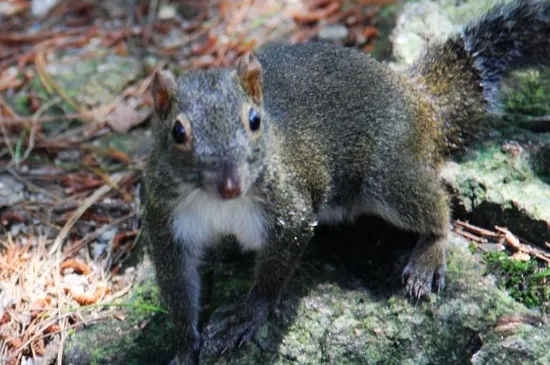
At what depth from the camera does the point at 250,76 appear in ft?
9.87

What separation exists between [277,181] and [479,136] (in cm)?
154

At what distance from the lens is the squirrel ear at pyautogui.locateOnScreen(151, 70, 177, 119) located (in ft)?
9.55

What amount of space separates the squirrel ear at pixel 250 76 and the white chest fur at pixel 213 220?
45 cm

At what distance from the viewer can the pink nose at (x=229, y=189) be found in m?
2.65

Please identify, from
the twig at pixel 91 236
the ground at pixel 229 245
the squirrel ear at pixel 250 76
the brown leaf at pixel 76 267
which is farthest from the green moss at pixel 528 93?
the brown leaf at pixel 76 267

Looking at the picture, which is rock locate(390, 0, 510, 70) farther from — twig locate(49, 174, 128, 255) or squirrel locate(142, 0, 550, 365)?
twig locate(49, 174, 128, 255)

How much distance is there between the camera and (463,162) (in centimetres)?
407

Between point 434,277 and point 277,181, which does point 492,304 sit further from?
point 277,181

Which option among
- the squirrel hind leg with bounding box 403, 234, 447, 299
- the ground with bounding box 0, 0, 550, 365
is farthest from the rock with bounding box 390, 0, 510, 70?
the squirrel hind leg with bounding box 403, 234, 447, 299

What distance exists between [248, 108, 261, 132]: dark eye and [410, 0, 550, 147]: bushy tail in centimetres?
139

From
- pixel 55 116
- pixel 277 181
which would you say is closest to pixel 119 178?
pixel 55 116

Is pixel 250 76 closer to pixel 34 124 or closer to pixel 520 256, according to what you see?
pixel 520 256

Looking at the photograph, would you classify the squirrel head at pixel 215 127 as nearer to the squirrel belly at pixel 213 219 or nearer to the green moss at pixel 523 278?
the squirrel belly at pixel 213 219

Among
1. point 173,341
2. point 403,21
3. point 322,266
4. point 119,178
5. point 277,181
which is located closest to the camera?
point 277,181
